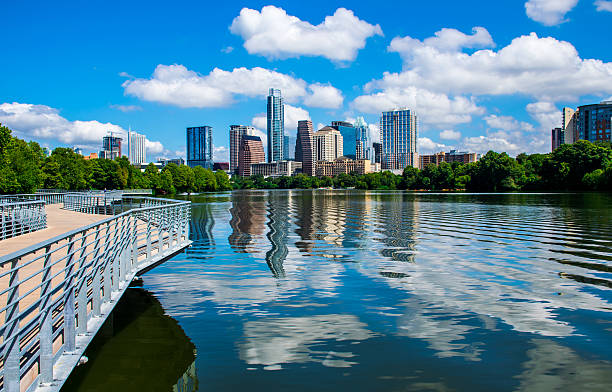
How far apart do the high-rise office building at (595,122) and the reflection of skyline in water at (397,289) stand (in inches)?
7511

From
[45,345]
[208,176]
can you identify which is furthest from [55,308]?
[208,176]

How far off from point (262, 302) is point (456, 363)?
16.4 feet

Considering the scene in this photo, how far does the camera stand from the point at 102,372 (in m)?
7.27

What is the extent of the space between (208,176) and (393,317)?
529 feet

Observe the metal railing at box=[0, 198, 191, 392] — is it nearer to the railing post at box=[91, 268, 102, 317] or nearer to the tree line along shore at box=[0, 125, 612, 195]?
the railing post at box=[91, 268, 102, 317]

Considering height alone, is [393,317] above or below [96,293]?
below

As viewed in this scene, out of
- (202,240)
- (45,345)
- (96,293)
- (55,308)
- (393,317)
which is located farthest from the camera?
(202,240)

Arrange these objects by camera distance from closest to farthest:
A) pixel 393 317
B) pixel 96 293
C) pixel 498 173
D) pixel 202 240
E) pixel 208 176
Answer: pixel 96 293 → pixel 393 317 → pixel 202 240 → pixel 498 173 → pixel 208 176

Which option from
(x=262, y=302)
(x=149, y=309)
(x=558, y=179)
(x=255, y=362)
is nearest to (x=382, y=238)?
(x=262, y=302)

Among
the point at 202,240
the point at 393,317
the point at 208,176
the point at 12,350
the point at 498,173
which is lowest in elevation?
the point at 393,317

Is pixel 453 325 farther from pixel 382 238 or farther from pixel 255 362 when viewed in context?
pixel 382 238

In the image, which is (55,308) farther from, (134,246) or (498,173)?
(498,173)

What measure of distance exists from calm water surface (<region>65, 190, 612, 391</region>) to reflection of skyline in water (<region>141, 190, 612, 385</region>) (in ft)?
0.14

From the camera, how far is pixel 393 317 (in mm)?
9836
